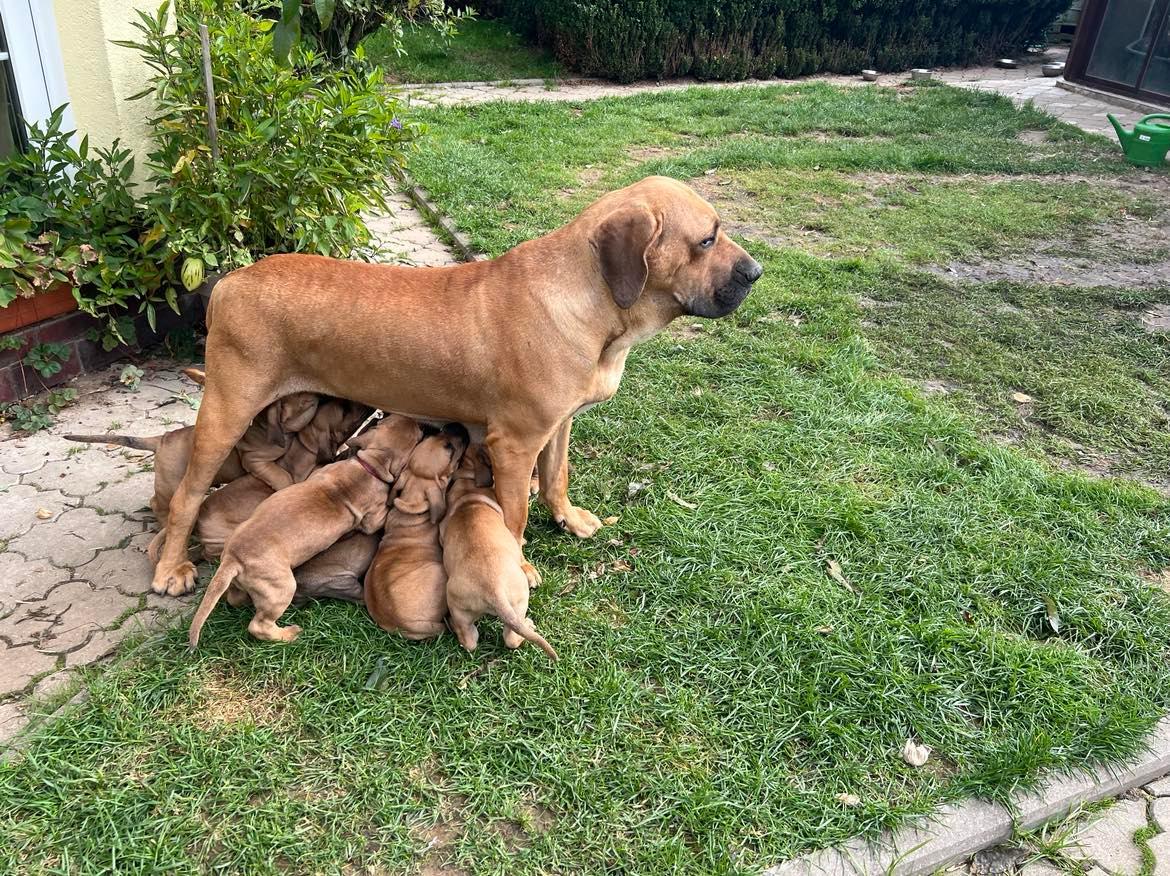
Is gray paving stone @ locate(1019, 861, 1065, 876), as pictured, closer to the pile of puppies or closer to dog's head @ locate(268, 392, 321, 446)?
the pile of puppies

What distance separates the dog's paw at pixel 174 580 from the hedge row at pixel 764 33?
47.8 ft

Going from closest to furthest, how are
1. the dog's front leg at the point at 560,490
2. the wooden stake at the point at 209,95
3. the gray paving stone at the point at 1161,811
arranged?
the gray paving stone at the point at 1161,811 → the dog's front leg at the point at 560,490 → the wooden stake at the point at 209,95

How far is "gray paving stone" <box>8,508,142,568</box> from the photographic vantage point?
4.18m

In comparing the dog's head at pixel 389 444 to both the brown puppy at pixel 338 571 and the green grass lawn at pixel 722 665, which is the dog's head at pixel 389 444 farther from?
the green grass lawn at pixel 722 665

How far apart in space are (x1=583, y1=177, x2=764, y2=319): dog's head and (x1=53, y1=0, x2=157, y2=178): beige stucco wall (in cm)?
354

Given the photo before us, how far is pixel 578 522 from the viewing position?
4.50 metres

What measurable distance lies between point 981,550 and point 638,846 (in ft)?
8.33

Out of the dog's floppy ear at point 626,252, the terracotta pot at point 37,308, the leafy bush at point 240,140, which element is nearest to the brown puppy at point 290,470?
the dog's floppy ear at point 626,252

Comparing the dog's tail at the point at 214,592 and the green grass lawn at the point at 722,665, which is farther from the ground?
the dog's tail at the point at 214,592

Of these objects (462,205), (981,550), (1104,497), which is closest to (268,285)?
(981,550)

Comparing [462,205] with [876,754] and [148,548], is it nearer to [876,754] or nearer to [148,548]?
[148,548]

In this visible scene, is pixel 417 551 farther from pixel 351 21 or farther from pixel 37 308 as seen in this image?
pixel 351 21

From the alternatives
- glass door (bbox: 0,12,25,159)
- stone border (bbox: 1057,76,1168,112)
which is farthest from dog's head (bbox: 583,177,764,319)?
stone border (bbox: 1057,76,1168,112)

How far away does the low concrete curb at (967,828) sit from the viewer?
2963 millimetres
